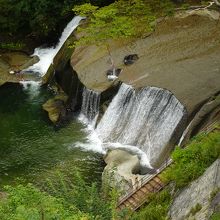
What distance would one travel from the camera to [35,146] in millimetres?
23812

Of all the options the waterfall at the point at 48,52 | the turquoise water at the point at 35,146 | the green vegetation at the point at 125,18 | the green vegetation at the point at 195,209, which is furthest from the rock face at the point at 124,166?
the waterfall at the point at 48,52

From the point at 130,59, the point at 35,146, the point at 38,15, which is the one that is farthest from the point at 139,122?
the point at 38,15

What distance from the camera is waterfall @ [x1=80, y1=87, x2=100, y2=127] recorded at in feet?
83.3

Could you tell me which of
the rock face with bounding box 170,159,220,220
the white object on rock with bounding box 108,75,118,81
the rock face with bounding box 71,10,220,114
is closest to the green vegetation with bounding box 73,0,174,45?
the rock face with bounding box 71,10,220,114

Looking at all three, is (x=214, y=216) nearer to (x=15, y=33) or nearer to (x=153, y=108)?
(x=153, y=108)

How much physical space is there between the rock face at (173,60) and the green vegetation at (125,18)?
189cm

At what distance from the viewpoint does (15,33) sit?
34688mm

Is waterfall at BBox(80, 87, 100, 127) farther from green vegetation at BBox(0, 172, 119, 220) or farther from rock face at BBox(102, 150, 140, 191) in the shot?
green vegetation at BBox(0, 172, 119, 220)

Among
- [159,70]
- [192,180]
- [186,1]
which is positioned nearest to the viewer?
[192,180]

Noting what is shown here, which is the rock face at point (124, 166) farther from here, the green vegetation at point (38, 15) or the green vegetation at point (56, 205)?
the green vegetation at point (38, 15)

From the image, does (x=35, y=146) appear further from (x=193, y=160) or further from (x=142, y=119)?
(x=193, y=160)

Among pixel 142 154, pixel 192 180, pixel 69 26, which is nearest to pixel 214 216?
pixel 192 180

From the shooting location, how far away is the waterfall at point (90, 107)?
25391 mm

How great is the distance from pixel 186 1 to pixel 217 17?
306cm
